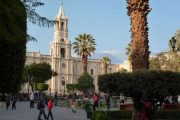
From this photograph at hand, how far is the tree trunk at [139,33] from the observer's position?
20.3m

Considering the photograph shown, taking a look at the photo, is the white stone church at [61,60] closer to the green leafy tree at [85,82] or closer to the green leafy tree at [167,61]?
the green leafy tree at [85,82]

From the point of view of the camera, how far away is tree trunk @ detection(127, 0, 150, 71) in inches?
800

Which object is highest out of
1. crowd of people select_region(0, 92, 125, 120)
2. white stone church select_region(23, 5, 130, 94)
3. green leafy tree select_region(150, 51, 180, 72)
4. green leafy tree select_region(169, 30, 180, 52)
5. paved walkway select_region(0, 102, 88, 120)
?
white stone church select_region(23, 5, 130, 94)

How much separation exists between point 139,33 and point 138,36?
0.49 feet

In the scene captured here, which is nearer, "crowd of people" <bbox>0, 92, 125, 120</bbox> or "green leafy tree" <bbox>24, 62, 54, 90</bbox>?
"crowd of people" <bbox>0, 92, 125, 120</bbox>

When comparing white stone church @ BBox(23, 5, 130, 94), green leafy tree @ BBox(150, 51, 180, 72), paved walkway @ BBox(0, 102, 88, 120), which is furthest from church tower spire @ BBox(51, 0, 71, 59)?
paved walkway @ BBox(0, 102, 88, 120)

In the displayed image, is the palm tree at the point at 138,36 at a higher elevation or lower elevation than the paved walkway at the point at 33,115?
higher

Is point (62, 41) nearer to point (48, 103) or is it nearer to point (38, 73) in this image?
point (38, 73)

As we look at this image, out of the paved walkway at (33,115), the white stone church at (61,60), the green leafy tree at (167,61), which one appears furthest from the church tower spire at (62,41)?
the paved walkway at (33,115)

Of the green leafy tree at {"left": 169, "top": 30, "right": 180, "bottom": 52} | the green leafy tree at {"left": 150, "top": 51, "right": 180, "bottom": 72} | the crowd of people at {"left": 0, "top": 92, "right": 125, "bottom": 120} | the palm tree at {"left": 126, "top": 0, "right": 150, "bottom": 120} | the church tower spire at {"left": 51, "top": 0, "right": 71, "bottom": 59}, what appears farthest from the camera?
the church tower spire at {"left": 51, "top": 0, "right": 71, "bottom": 59}

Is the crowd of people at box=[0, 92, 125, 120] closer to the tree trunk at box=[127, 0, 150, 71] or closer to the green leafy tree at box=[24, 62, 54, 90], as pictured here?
the tree trunk at box=[127, 0, 150, 71]

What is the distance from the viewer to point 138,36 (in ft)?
67.5

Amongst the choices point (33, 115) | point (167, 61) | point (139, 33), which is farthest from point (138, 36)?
point (167, 61)

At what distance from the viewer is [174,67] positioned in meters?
47.0
